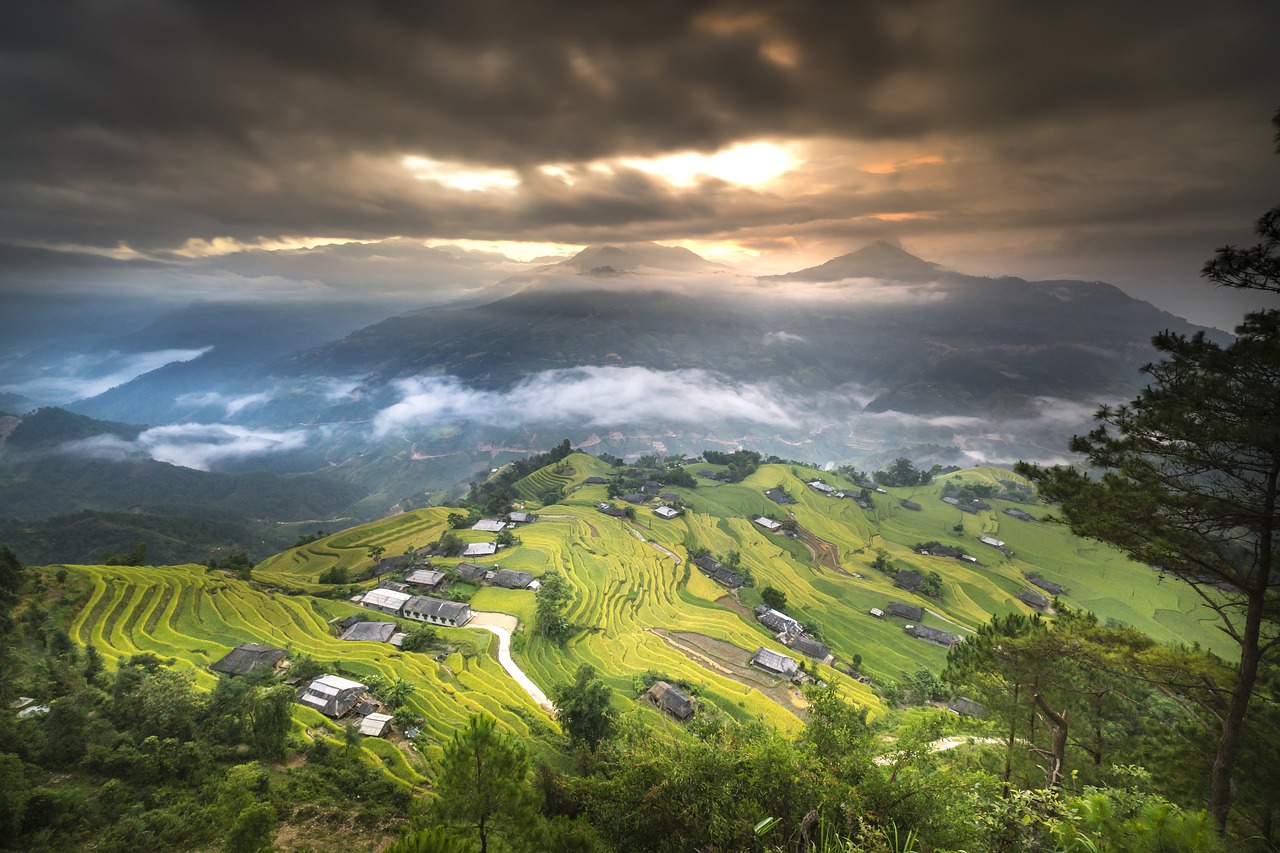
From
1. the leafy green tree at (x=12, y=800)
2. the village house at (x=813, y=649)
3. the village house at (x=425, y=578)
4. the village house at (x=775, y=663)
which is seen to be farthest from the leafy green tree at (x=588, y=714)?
the village house at (x=425, y=578)

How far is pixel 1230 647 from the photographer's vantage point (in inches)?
1836

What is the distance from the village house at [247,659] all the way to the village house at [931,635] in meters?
55.3

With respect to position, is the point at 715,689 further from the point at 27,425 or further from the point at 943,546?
the point at 27,425

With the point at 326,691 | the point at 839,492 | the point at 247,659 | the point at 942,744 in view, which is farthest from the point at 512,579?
the point at 839,492

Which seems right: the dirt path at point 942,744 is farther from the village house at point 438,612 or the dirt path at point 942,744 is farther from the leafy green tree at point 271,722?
the village house at point 438,612

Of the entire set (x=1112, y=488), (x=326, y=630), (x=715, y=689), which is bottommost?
(x=715, y=689)

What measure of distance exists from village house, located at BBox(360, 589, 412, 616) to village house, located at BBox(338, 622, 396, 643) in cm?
472

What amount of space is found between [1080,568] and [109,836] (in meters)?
91.6

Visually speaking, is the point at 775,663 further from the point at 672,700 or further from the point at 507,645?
the point at 507,645

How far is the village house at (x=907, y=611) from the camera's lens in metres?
51.8

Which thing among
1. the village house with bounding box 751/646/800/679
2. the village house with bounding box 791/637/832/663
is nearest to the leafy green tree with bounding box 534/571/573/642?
the village house with bounding box 751/646/800/679

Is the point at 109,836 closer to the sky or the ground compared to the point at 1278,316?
closer to the ground

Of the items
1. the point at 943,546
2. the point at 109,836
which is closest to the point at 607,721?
the point at 109,836

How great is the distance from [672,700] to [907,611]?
3620 centimetres
